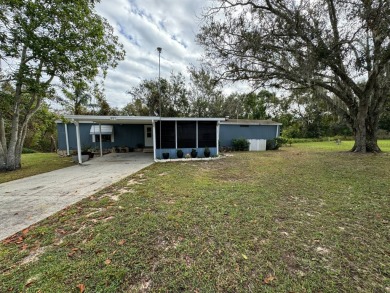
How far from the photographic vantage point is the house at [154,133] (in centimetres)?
991

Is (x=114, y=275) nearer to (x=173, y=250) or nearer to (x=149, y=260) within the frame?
(x=149, y=260)

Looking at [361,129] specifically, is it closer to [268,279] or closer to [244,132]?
[244,132]

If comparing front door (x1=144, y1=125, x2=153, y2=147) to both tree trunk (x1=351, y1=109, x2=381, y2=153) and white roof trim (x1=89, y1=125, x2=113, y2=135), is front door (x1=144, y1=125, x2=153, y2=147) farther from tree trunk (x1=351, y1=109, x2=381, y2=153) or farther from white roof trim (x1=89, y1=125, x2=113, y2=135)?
tree trunk (x1=351, y1=109, x2=381, y2=153)

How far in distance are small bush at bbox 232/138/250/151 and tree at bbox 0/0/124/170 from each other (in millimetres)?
10449

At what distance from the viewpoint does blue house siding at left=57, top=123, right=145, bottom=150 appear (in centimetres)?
1362

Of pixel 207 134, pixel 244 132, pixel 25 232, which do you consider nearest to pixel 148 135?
pixel 207 134

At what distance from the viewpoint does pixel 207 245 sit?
244 centimetres

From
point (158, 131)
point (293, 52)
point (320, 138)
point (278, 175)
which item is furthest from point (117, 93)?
point (320, 138)

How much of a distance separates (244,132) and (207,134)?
6194mm

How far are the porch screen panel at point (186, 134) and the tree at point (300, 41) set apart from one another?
11.0ft

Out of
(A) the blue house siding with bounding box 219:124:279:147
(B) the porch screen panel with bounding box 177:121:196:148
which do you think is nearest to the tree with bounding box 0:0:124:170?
(B) the porch screen panel with bounding box 177:121:196:148

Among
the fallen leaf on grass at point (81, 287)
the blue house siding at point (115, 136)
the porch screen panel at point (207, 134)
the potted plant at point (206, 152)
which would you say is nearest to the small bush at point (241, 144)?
the porch screen panel at point (207, 134)

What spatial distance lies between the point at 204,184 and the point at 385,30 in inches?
288

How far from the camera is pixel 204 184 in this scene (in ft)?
17.5
